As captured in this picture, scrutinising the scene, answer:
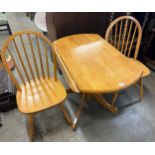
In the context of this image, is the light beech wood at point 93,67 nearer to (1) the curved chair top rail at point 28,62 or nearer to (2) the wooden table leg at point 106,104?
(2) the wooden table leg at point 106,104

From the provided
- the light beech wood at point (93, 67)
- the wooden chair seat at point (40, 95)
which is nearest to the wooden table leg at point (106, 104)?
the light beech wood at point (93, 67)

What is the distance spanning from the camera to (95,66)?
53.5 inches

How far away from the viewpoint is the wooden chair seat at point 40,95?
1.33m

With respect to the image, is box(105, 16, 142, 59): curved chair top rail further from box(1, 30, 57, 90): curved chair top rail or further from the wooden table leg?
box(1, 30, 57, 90): curved chair top rail

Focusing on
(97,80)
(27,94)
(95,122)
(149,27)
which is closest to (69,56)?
(97,80)

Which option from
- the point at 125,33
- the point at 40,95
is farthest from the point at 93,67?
the point at 125,33

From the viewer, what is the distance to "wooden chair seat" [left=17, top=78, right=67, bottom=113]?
4.37 ft

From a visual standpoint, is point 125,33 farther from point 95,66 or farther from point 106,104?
point 106,104

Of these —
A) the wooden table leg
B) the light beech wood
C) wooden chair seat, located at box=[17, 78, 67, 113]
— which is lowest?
the wooden table leg

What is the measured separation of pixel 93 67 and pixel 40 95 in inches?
23.1

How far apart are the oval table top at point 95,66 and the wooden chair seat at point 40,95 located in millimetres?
282

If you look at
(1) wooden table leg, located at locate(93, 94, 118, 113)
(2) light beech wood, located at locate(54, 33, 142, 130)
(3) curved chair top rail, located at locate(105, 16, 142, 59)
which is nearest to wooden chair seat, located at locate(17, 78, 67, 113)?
(2) light beech wood, located at locate(54, 33, 142, 130)

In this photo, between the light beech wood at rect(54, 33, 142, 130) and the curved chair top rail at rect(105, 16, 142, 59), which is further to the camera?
the curved chair top rail at rect(105, 16, 142, 59)
